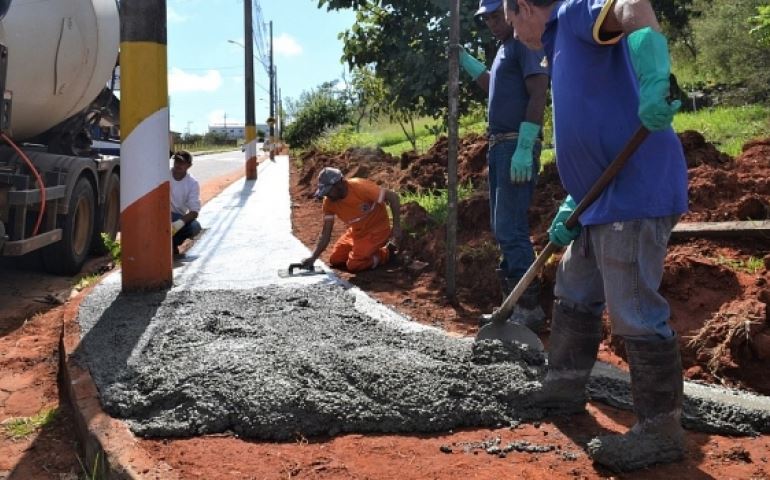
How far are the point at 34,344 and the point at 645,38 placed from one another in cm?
411

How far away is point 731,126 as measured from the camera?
915cm

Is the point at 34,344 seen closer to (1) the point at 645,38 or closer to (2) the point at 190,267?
(2) the point at 190,267

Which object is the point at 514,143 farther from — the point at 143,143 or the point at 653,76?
the point at 143,143

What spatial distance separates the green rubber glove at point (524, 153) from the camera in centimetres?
374

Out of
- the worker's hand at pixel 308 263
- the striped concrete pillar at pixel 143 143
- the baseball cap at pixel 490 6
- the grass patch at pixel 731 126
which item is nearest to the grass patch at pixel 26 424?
the striped concrete pillar at pixel 143 143

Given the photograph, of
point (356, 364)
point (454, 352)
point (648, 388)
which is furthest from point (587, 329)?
point (356, 364)

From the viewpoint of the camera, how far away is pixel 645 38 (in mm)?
2201

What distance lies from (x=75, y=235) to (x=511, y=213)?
4922 millimetres

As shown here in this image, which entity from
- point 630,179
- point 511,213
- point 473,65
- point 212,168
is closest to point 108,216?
point 473,65

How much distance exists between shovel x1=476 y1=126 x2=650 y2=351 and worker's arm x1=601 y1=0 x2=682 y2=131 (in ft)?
0.27

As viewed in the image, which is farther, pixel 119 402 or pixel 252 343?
pixel 252 343

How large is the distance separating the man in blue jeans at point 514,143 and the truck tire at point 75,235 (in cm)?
431

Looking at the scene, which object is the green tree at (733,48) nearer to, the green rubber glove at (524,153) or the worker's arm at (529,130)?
the worker's arm at (529,130)

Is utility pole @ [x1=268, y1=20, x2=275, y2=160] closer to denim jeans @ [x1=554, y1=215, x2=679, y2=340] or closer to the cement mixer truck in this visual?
the cement mixer truck
